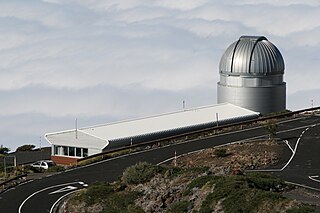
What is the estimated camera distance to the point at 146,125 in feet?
183

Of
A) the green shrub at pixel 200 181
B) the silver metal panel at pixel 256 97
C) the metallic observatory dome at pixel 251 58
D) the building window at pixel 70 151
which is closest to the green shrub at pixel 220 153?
the building window at pixel 70 151

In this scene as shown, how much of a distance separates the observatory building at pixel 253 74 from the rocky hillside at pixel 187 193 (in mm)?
29624

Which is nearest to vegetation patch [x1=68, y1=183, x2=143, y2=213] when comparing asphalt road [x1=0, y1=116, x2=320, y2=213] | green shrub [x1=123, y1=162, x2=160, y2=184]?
green shrub [x1=123, y1=162, x2=160, y2=184]

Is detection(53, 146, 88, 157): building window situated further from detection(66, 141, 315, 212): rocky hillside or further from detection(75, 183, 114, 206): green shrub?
detection(75, 183, 114, 206): green shrub

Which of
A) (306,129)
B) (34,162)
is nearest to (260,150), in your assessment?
(306,129)

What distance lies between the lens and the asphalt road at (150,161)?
3681 centimetres

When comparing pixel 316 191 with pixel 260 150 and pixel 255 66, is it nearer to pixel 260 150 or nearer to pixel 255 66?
pixel 260 150

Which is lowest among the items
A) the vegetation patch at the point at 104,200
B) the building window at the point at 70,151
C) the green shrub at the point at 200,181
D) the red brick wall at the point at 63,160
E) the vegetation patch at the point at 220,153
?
the red brick wall at the point at 63,160

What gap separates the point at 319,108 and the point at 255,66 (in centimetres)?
697

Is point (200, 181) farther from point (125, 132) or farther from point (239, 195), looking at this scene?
point (125, 132)

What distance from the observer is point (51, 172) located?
147 ft

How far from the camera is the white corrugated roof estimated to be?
2004 inches

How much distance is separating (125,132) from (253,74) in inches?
679

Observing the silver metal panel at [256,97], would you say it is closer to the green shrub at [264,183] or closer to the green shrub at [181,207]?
the green shrub at [264,183]
